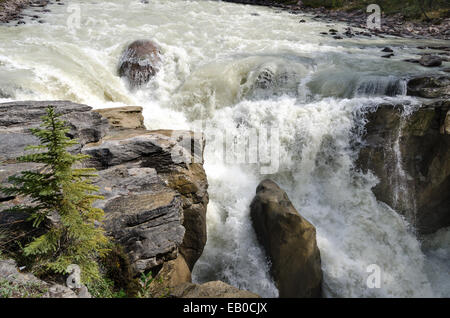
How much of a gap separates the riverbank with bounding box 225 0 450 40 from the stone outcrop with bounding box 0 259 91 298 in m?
23.8

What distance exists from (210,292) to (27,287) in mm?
2977

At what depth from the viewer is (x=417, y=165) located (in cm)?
945

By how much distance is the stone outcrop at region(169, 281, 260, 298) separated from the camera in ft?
17.6

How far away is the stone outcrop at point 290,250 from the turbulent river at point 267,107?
0.38 metres

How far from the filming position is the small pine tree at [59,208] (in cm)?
399

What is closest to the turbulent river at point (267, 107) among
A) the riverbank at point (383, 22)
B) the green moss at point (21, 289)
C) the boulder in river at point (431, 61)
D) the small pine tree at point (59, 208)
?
the boulder in river at point (431, 61)

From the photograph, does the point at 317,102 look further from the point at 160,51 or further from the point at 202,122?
the point at 160,51

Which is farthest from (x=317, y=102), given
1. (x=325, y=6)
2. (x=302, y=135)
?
(x=325, y=6)

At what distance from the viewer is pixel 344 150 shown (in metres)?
10.1

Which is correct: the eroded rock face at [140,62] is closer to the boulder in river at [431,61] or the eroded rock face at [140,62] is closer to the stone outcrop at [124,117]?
the stone outcrop at [124,117]
